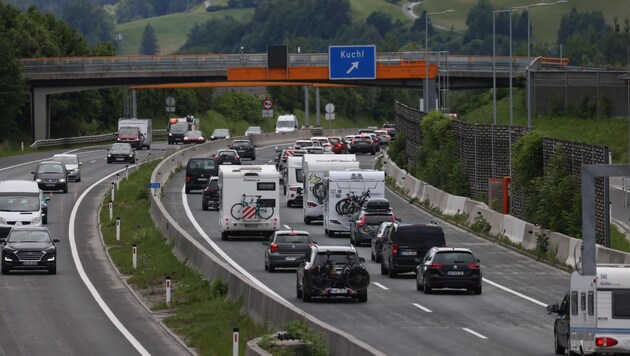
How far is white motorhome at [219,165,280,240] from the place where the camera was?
181 feet

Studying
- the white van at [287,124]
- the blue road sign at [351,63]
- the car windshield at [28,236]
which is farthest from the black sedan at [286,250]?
the white van at [287,124]

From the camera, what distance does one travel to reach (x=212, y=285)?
37.7 meters

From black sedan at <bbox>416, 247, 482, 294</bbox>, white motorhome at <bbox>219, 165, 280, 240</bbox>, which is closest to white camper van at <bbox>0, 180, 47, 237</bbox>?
white motorhome at <bbox>219, 165, 280, 240</bbox>

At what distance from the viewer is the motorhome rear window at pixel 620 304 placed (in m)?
25.7

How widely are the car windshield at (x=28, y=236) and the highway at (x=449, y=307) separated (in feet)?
20.7

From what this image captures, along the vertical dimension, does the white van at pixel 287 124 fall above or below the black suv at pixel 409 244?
above

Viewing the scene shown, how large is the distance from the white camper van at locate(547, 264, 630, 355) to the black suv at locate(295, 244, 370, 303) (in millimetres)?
11259

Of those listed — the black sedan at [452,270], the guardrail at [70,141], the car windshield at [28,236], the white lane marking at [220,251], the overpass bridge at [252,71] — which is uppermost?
the overpass bridge at [252,71]

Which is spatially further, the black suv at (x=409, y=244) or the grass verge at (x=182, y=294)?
the black suv at (x=409, y=244)

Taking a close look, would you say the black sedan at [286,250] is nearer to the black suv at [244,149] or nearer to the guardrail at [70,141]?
the black suv at [244,149]

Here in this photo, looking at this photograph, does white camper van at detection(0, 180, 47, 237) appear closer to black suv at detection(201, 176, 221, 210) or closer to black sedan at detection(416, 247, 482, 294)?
black suv at detection(201, 176, 221, 210)

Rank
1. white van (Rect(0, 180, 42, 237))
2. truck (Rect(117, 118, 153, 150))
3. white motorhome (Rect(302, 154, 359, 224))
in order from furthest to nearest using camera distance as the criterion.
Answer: truck (Rect(117, 118, 153, 150))
white motorhome (Rect(302, 154, 359, 224))
white van (Rect(0, 180, 42, 237))

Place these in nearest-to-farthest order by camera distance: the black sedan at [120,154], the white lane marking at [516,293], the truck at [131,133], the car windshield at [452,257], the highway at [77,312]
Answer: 1. the highway at [77,312]
2. the white lane marking at [516,293]
3. the car windshield at [452,257]
4. the black sedan at [120,154]
5. the truck at [131,133]

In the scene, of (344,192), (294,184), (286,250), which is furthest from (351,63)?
(286,250)
